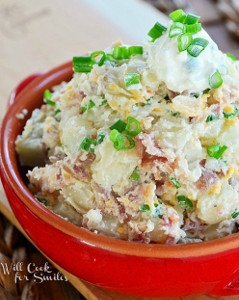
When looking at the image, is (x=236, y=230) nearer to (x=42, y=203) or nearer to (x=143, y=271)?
(x=143, y=271)

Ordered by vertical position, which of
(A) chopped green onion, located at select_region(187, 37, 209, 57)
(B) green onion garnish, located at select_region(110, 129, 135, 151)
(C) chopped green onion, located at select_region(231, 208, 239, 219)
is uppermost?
(A) chopped green onion, located at select_region(187, 37, 209, 57)

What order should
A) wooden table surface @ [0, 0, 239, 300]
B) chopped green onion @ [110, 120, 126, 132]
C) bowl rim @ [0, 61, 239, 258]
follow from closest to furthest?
bowl rim @ [0, 61, 239, 258], chopped green onion @ [110, 120, 126, 132], wooden table surface @ [0, 0, 239, 300]

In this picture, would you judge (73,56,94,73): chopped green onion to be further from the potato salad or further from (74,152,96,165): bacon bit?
(74,152,96,165): bacon bit

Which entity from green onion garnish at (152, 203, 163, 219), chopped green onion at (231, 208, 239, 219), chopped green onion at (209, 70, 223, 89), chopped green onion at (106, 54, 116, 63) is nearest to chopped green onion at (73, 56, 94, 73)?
chopped green onion at (106, 54, 116, 63)

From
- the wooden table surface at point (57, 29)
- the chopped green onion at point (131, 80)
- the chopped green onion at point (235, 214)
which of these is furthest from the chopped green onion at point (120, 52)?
the wooden table surface at point (57, 29)

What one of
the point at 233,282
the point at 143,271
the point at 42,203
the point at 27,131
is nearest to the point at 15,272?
the point at 42,203

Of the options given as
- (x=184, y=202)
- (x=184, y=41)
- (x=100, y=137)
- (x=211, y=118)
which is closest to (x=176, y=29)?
(x=184, y=41)

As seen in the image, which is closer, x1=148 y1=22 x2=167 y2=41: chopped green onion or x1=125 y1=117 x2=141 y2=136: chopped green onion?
x1=125 y1=117 x2=141 y2=136: chopped green onion
